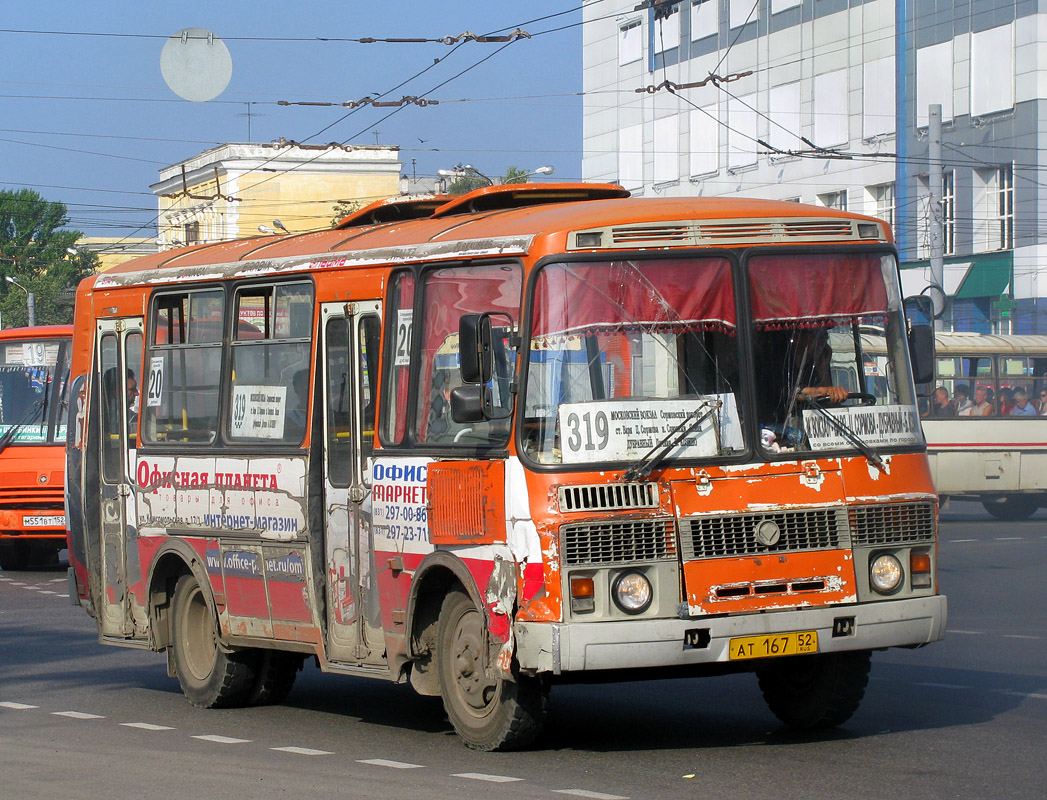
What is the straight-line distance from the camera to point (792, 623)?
8070 millimetres

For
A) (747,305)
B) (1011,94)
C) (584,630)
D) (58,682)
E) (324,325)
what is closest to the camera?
(584,630)

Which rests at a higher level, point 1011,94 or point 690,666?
point 1011,94

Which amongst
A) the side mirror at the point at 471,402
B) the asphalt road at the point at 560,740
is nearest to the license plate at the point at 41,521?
the asphalt road at the point at 560,740

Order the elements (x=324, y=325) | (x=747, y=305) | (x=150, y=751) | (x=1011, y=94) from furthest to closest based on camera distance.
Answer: (x=1011, y=94) → (x=324, y=325) → (x=150, y=751) → (x=747, y=305)

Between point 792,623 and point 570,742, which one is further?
point 570,742

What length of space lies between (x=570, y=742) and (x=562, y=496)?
1.65 metres

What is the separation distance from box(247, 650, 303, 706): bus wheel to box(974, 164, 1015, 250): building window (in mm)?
33159

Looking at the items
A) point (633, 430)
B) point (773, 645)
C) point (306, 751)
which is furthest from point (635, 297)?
point (306, 751)

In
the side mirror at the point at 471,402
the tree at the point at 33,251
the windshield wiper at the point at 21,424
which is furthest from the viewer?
the tree at the point at 33,251

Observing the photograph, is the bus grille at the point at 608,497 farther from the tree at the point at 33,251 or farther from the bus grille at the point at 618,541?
the tree at the point at 33,251

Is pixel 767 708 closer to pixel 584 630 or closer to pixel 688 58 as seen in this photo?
pixel 584 630

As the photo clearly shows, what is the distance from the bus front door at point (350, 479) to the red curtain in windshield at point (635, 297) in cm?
159

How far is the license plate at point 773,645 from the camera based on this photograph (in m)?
7.98

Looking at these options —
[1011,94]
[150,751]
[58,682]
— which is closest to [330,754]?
[150,751]
